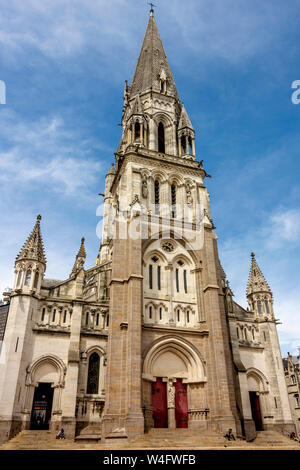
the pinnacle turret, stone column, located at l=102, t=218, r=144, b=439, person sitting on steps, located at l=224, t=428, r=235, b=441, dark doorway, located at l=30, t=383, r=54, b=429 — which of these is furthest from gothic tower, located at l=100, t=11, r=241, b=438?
the pinnacle turret

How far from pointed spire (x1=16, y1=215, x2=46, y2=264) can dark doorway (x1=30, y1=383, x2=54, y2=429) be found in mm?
8529

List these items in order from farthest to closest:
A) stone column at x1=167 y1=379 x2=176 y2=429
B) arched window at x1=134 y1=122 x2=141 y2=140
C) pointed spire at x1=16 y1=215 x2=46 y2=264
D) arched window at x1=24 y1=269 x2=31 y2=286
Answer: arched window at x1=134 y1=122 x2=141 y2=140 < pointed spire at x1=16 y1=215 x2=46 y2=264 < arched window at x1=24 y1=269 x2=31 y2=286 < stone column at x1=167 y1=379 x2=176 y2=429

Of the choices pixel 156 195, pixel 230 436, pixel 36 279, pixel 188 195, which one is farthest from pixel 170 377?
pixel 188 195

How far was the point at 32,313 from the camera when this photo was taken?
23.3m

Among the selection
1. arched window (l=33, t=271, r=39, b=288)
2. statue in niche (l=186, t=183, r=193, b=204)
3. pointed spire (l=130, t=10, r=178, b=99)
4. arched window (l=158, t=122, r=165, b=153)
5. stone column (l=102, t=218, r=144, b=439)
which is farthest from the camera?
pointed spire (l=130, t=10, r=178, b=99)

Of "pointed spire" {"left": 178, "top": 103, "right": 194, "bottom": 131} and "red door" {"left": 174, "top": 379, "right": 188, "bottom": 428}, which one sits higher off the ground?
"pointed spire" {"left": 178, "top": 103, "right": 194, "bottom": 131}

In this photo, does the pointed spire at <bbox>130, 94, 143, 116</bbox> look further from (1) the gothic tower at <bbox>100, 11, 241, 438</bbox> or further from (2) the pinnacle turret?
(2) the pinnacle turret

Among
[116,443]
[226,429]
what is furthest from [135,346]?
[226,429]

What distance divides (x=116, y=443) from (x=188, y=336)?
816cm

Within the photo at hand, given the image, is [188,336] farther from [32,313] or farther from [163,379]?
[32,313]

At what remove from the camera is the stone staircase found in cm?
1753

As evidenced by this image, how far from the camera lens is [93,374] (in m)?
23.0

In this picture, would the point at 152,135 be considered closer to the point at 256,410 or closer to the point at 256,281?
the point at 256,281

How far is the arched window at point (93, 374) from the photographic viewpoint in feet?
73.9
